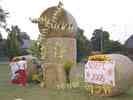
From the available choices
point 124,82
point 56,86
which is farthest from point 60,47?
point 124,82

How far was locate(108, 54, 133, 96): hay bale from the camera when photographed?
46.0 ft

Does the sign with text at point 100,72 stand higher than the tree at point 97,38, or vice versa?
the tree at point 97,38

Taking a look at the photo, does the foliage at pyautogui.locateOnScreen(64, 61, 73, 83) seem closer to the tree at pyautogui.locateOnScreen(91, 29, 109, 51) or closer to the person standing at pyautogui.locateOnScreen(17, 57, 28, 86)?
the person standing at pyautogui.locateOnScreen(17, 57, 28, 86)

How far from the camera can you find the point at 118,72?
14047 millimetres

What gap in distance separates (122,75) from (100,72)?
106 centimetres

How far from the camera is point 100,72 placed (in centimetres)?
1487

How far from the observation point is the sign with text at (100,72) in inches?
559

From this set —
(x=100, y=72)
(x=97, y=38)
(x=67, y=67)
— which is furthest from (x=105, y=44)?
(x=100, y=72)

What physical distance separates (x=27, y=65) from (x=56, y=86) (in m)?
3.45

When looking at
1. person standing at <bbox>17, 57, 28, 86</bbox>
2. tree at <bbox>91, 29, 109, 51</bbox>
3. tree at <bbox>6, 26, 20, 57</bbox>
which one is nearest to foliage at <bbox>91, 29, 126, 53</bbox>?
tree at <bbox>91, 29, 109, 51</bbox>

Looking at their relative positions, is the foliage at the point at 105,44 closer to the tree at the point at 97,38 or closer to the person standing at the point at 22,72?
the tree at the point at 97,38

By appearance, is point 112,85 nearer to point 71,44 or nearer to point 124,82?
point 124,82

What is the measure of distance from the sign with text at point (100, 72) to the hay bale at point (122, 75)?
0.56 feet

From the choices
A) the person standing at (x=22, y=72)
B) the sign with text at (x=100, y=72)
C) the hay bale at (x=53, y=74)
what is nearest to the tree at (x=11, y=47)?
the person standing at (x=22, y=72)
